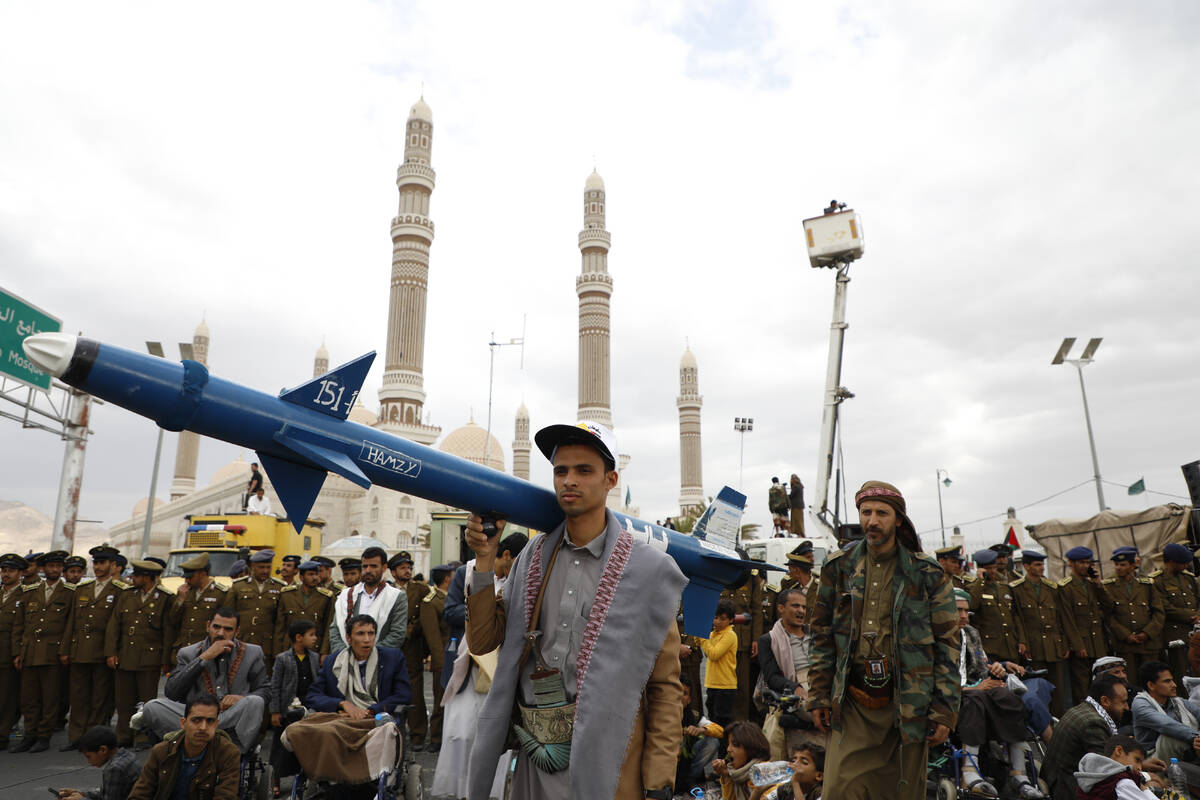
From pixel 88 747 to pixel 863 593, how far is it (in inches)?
201

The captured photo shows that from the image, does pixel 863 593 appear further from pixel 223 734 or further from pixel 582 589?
pixel 223 734

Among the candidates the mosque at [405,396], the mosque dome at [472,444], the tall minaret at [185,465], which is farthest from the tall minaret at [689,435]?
the tall minaret at [185,465]

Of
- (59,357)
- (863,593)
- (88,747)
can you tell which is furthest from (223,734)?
(863,593)

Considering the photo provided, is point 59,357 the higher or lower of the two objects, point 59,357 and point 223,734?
the higher

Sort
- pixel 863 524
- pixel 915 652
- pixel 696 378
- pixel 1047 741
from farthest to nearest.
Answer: pixel 696 378
pixel 1047 741
pixel 863 524
pixel 915 652

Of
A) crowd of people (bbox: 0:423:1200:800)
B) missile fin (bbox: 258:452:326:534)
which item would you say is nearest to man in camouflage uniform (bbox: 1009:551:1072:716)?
crowd of people (bbox: 0:423:1200:800)

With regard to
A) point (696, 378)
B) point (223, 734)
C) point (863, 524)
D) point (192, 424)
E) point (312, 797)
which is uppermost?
point (696, 378)

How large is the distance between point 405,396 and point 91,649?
2906 centimetres

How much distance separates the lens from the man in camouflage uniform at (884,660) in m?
3.49

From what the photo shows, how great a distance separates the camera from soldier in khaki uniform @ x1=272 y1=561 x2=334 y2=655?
25.7 feet

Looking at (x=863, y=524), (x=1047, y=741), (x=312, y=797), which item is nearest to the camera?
(x=863, y=524)

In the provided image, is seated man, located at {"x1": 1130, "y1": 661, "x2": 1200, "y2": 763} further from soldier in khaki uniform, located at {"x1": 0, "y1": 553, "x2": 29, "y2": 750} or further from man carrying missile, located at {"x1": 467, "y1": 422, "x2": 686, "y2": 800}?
soldier in khaki uniform, located at {"x1": 0, "y1": 553, "x2": 29, "y2": 750}

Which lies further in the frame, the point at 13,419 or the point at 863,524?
the point at 13,419

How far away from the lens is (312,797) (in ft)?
15.3
